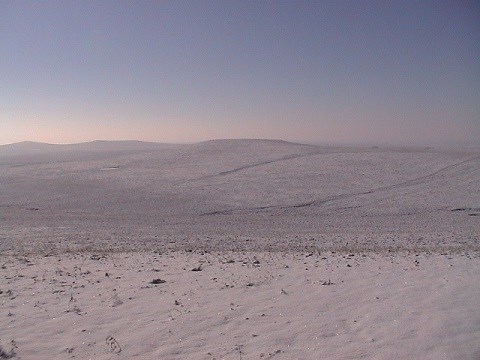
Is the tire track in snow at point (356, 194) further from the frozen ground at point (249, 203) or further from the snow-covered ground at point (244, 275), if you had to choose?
the snow-covered ground at point (244, 275)

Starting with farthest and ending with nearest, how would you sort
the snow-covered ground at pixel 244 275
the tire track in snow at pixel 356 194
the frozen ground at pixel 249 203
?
the tire track in snow at pixel 356 194, the frozen ground at pixel 249 203, the snow-covered ground at pixel 244 275

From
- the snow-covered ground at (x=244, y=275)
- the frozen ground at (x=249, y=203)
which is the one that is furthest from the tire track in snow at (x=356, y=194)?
the snow-covered ground at (x=244, y=275)

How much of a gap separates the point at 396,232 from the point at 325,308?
11.2 metres

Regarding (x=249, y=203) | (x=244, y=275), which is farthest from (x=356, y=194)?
(x=244, y=275)

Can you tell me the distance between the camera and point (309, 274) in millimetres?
9297

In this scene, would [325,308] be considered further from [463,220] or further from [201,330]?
[463,220]

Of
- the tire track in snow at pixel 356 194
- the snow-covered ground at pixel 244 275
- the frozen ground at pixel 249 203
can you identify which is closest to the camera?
the snow-covered ground at pixel 244 275

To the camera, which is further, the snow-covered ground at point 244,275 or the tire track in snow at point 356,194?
the tire track in snow at point 356,194

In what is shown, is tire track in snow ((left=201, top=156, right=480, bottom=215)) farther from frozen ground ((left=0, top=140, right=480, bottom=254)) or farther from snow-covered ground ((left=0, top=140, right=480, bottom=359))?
snow-covered ground ((left=0, top=140, right=480, bottom=359))

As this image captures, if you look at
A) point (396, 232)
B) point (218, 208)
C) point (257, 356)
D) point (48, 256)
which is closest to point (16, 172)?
point (218, 208)

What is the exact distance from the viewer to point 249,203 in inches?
998

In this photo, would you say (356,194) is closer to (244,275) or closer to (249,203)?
(249,203)

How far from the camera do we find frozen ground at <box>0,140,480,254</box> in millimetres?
15273

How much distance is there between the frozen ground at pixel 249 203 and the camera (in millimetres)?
15273
